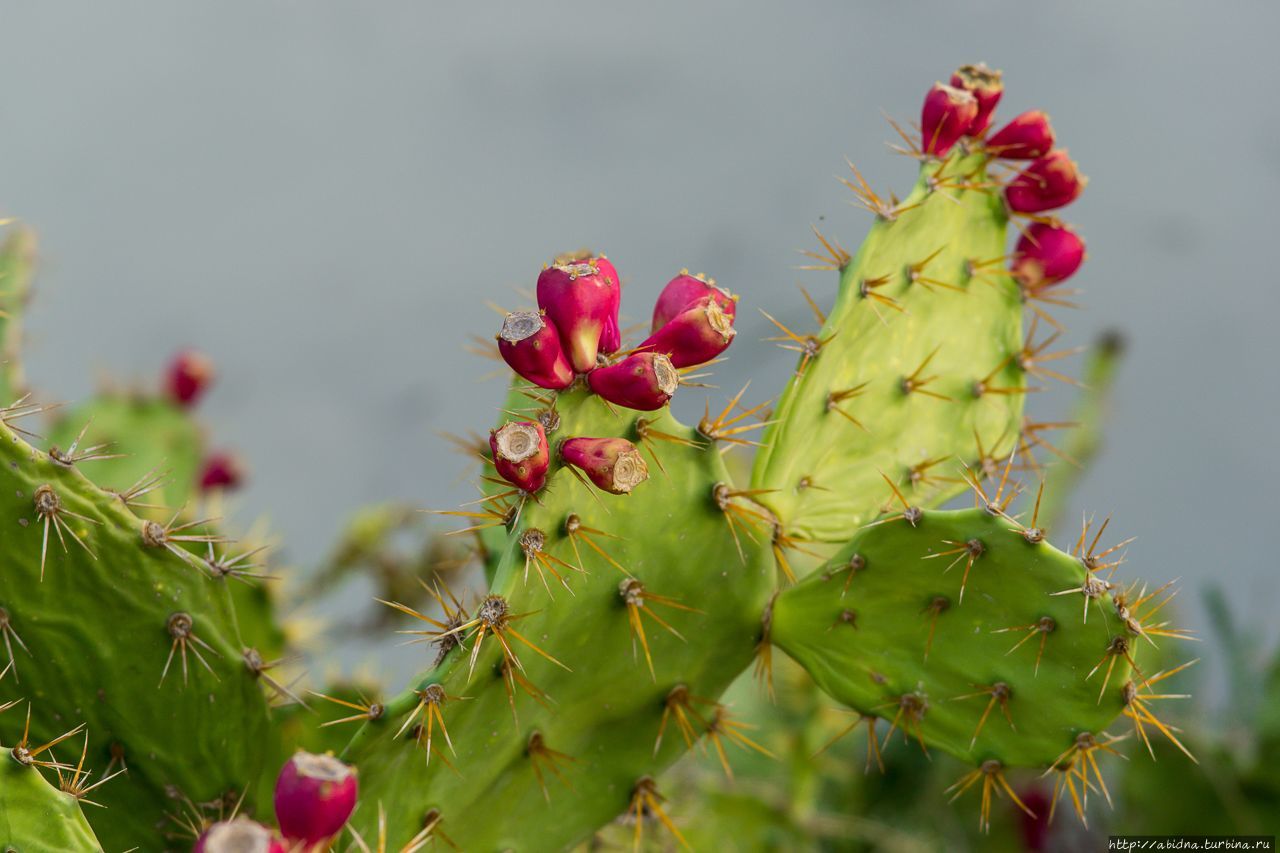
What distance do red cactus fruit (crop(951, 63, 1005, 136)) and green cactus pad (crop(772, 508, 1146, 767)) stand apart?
0.47m

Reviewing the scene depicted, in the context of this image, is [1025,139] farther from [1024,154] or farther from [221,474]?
[221,474]

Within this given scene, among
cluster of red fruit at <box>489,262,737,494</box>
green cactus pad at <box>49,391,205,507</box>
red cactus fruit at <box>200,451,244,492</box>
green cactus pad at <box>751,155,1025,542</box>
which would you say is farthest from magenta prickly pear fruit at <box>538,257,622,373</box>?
red cactus fruit at <box>200,451,244,492</box>

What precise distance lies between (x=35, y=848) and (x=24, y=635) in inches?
8.3

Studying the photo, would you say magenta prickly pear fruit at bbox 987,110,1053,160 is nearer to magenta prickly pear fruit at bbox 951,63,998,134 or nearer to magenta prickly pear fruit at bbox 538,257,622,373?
magenta prickly pear fruit at bbox 951,63,998,134

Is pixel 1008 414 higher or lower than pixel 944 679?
higher

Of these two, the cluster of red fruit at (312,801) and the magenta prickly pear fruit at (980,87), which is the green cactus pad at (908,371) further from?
the cluster of red fruit at (312,801)

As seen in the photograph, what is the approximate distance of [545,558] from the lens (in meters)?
0.92

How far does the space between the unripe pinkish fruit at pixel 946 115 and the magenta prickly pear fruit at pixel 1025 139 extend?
0.16 feet

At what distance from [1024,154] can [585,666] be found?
27.7 inches

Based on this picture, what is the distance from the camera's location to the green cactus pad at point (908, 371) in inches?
46.0

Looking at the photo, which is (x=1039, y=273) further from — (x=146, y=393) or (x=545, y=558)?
(x=146, y=393)

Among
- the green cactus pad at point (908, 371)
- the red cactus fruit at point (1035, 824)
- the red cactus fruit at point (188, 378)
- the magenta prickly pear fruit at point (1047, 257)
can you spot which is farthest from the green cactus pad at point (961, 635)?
the red cactus fruit at point (1035, 824)

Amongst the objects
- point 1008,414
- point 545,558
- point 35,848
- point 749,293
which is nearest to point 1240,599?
point 749,293

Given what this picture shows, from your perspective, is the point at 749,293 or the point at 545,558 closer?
the point at 545,558
